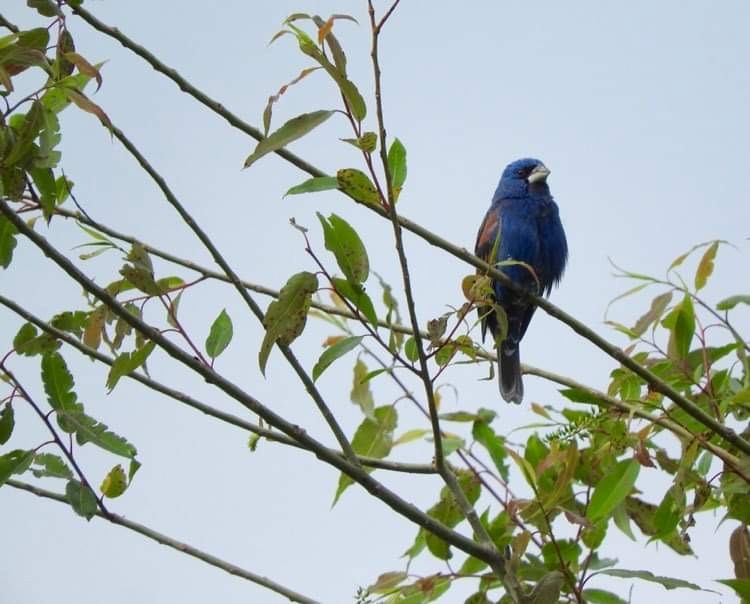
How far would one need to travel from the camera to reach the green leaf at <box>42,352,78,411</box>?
2430mm

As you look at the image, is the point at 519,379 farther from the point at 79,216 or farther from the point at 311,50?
the point at 311,50

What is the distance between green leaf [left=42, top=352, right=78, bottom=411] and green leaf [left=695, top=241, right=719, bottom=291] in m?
1.67

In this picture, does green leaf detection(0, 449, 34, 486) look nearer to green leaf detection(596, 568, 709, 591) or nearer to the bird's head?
green leaf detection(596, 568, 709, 591)

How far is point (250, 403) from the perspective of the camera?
220 centimetres

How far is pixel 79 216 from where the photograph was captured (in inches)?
118

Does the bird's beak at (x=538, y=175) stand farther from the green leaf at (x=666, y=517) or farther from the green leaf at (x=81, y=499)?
the green leaf at (x=81, y=499)

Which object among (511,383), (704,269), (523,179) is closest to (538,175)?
(523,179)

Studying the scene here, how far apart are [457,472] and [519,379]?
9.89 ft

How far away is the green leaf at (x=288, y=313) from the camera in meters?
2.22

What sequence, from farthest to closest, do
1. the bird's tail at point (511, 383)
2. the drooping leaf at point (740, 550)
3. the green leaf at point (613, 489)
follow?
the bird's tail at point (511, 383) < the drooping leaf at point (740, 550) < the green leaf at point (613, 489)

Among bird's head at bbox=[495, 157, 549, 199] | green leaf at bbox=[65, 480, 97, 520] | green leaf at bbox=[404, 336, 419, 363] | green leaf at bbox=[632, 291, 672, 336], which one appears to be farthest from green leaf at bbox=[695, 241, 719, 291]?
bird's head at bbox=[495, 157, 549, 199]

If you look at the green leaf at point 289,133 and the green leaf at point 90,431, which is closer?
the green leaf at point 289,133

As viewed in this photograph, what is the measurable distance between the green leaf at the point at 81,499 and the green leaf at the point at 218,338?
15.7 inches

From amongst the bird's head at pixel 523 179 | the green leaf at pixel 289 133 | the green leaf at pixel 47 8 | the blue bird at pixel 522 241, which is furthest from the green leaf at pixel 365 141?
the bird's head at pixel 523 179
